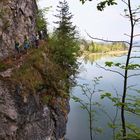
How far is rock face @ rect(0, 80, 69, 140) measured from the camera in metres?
23.4

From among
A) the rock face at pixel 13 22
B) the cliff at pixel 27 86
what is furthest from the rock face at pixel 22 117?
the rock face at pixel 13 22

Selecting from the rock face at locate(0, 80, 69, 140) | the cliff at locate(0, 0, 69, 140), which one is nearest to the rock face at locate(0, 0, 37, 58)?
the cliff at locate(0, 0, 69, 140)

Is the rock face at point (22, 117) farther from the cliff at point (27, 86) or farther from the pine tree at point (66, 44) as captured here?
the pine tree at point (66, 44)

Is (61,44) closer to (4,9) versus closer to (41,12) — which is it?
(41,12)

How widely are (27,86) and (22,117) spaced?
8.75 ft

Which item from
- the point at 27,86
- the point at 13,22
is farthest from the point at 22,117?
the point at 13,22

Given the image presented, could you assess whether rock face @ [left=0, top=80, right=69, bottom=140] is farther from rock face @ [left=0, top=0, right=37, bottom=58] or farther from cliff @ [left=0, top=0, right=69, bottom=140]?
rock face @ [left=0, top=0, right=37, bottom=58]

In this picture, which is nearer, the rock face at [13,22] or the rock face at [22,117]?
the rock face at [22,117]

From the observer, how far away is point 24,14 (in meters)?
31.9

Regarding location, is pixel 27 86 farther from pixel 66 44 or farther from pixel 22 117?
pixel 66 44

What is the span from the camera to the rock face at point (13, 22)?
2714 centimetres

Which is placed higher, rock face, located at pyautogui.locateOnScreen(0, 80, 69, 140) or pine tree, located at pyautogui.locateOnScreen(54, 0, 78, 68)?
pine tree, located at pyautogui.locateOnScreen(54, 0, 78, 68)

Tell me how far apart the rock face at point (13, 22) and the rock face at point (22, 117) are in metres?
4.14

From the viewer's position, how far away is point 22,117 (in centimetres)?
2488
